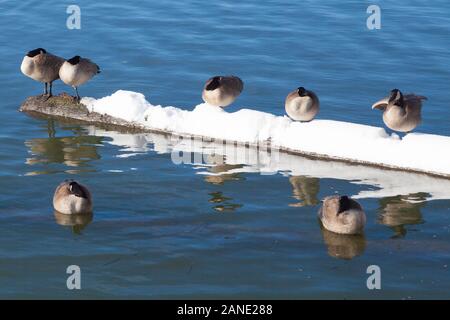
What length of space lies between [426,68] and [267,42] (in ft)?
13.8

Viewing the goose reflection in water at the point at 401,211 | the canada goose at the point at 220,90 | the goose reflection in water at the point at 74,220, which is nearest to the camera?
the goose reflection in water at the point at 74,220

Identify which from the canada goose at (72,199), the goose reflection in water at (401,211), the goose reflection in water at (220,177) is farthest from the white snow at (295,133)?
the canada goose at (72,199)

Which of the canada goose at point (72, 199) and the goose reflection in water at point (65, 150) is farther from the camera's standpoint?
the goose reflection in water at point (65, 150)

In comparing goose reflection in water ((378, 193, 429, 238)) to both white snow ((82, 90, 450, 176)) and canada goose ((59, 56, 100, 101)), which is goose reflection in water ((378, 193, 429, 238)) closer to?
white snow ((82, 90, 450, 176))

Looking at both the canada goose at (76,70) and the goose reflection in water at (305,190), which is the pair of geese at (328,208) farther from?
the canada goose at (76,70)

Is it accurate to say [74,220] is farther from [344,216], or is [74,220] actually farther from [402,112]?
[402,112]

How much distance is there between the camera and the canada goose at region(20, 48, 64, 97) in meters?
18.3

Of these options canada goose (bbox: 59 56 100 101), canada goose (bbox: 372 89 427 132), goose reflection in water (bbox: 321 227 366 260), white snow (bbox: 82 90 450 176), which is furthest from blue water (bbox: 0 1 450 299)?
canada goose (bbox: 372 89 427 132)

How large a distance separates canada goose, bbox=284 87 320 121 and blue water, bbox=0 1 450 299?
136 cm

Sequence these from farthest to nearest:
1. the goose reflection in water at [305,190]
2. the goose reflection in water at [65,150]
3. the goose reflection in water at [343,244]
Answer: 1. the goose reflection in water at [65,150]
2. the goose reflection in water at [305,190]
3. the goose reflection in water at [343,244]

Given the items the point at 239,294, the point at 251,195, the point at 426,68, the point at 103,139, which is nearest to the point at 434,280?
the point at 239,294

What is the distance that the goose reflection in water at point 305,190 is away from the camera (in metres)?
15.1

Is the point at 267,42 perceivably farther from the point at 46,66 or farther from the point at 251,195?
the point at 251,195

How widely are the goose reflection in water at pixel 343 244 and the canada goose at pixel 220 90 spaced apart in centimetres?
462
